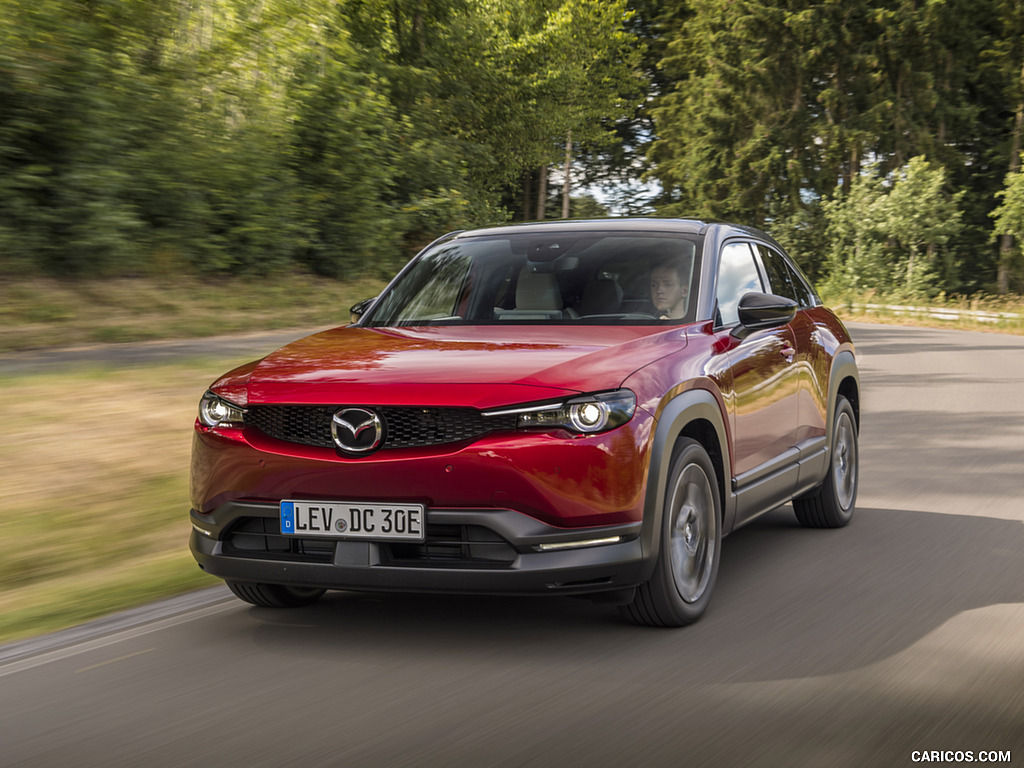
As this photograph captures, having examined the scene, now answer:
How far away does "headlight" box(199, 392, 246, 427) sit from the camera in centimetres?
484

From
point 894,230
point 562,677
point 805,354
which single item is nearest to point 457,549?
point 562,677

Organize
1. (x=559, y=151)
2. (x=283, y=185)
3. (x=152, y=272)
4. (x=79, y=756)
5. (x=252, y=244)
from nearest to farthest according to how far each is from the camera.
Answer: (x=79, y=756), (x=152, y=272), (x=252, y=244), (x=283, y=185), (x=559, y=151)

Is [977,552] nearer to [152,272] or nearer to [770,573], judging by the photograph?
[770,573]

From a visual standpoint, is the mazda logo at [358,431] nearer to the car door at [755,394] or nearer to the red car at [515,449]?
the red car at [515,449]

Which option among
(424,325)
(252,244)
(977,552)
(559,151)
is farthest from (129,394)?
(559,151)

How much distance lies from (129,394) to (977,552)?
232 inches

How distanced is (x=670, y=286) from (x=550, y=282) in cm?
57

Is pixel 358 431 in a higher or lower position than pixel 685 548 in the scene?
higher

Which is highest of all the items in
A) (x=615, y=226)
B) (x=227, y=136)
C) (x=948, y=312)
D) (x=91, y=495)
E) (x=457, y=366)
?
(x=227, y=136)

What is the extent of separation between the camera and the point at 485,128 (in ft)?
113

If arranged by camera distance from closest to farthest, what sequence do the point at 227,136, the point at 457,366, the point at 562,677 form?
the point at 562,677, the point at 457,366, the point at 227,136

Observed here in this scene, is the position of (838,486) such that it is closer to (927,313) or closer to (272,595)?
(272,595)

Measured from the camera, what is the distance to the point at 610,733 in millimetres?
3686

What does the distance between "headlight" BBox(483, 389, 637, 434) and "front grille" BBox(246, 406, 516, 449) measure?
1.8 inches
